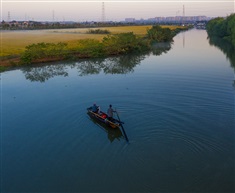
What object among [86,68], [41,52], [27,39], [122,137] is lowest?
[122,137]

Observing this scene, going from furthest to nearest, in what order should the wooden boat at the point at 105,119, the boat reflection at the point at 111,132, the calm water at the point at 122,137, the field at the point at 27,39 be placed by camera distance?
the field at the point at 27,39 < the wooden boat at the point at 105,119 < the boat reflection at the point at 111,132 < the calm water at the point at 122,137

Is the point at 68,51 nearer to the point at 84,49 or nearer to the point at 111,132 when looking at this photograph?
the point at 84,49

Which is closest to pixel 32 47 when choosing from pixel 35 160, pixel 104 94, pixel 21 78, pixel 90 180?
pixel 21 78

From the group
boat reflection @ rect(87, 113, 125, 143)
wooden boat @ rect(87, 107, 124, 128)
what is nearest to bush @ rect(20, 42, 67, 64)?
wooden boat @ rect(87, 107, 124, 128)

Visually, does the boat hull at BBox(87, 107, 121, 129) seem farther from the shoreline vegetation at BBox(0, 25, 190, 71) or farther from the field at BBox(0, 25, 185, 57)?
the field at BBox(0, 25, 185, 57)

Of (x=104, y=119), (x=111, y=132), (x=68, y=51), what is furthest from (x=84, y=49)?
(x=111, y=132)

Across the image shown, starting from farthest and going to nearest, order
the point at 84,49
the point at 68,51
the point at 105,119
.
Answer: the point at 84,49 → the point at 68,51 → the point at 105,119

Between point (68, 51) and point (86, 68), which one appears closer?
point (86, 68)

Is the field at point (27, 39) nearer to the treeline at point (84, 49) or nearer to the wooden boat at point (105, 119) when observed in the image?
the treeline at point (84, 49)

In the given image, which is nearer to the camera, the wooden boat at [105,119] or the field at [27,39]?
the wooden boat at [105,119]

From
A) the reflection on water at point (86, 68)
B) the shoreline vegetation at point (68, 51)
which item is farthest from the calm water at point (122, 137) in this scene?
the shoreline vegetation at point (68, 51)
